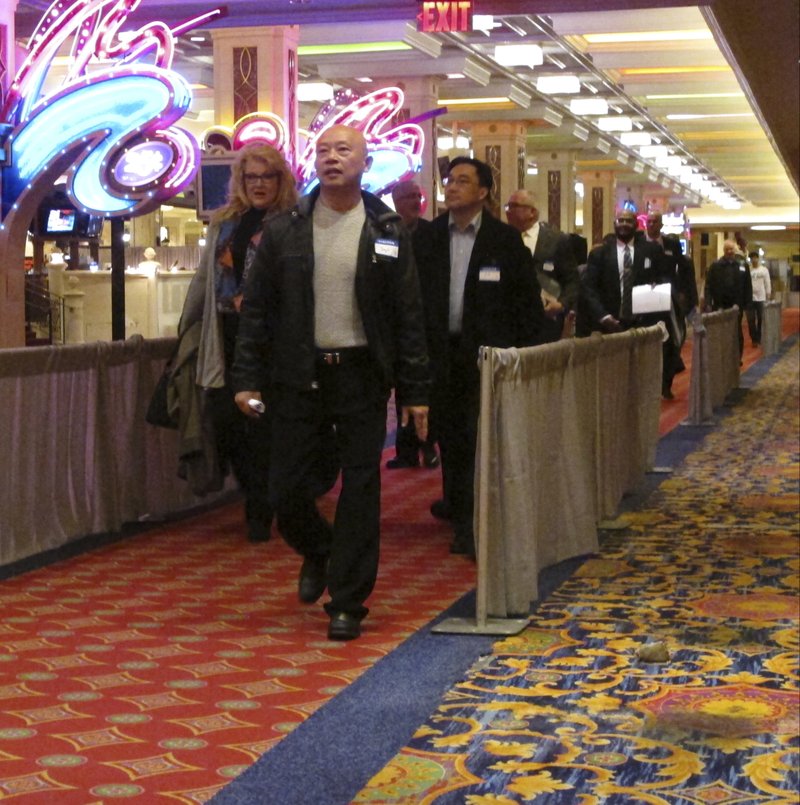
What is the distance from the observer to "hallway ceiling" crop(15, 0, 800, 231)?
43.4 feet

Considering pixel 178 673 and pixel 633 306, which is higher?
pixel 633 306

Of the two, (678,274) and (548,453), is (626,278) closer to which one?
(678,274)

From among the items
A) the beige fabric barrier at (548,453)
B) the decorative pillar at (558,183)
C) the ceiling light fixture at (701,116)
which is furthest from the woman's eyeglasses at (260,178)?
the decorative pillar at (558,183)

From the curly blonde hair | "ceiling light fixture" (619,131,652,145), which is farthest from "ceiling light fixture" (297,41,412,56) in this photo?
the curly blonde hair

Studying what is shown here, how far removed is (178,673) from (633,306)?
6.06 meters

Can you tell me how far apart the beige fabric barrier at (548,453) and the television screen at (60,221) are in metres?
6.92

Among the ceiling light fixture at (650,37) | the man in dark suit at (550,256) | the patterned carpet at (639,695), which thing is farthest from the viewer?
the ceiling light fixture at (650,37)

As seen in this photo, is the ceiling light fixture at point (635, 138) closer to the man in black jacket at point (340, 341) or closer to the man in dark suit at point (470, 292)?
the man in dark suit at point (470, 292)

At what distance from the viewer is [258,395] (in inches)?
187

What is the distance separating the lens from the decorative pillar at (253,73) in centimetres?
1728

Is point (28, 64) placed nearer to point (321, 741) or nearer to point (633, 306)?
point (633, 306)

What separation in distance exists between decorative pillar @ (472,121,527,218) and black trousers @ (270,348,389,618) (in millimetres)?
24013

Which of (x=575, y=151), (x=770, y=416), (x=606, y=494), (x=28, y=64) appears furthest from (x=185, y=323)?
A: (x=575, y=151)

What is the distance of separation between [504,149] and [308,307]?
24624 millimetres
